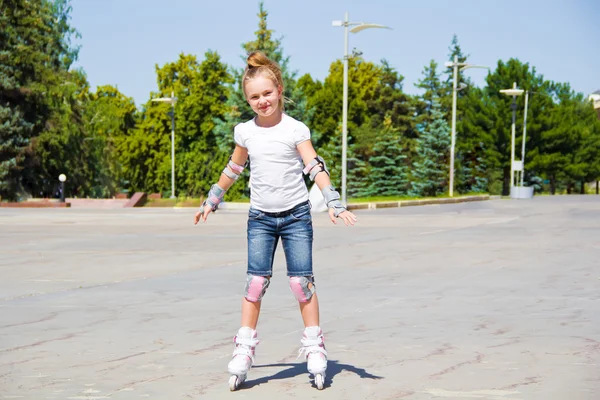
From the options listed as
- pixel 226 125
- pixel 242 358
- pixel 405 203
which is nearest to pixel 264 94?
pixel 242 358

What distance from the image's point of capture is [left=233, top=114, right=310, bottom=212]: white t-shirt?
215 inches

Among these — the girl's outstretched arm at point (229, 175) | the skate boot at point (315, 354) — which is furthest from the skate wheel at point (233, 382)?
the girl's outstretched arm at point (229, 175)

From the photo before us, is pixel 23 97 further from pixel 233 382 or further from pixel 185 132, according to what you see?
pixel 233 382

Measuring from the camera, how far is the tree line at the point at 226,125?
168 feet

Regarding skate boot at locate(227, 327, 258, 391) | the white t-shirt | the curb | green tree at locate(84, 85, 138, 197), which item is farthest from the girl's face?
green tree at locate(84, 85, 138, 197)

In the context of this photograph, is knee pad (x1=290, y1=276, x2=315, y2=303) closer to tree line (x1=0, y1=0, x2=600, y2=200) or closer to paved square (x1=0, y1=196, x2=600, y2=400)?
paved square (x1=0, y1=196, x2=600, y2=400)

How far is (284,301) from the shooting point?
916 cm

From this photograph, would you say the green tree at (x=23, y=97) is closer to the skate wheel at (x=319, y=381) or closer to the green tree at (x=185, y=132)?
the green tree at (x=185, y=132)

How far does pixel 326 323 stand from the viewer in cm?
780

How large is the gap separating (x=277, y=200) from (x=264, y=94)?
0.59m

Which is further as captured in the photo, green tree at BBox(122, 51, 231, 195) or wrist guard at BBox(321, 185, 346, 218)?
green tree at BBox(122, 51, 231, 195)

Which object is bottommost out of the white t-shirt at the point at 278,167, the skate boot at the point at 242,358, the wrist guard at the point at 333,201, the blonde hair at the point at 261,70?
the skate boot at the point at 242,358

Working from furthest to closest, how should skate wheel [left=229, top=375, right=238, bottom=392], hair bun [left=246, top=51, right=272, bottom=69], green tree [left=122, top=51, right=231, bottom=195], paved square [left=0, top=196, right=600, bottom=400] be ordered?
green tree [left=122, top=51, right=231, bottom=195]
hair bun [left=246, top=51, right=272, bottom=69]
paved square [left=0, top=196, right=600, bottom=400]
skate wheel [left=229, top=375, right=238, bottom=392]

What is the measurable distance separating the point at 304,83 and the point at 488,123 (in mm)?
16694
